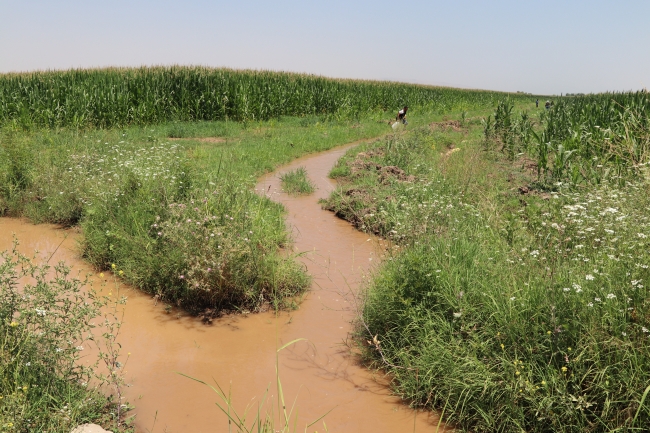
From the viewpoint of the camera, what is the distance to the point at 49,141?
11.3 metres

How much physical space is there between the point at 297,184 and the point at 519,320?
22.9ft

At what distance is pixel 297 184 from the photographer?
34.1 feet

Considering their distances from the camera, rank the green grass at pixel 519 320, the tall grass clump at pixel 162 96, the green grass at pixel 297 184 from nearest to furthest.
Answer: the green grass at pixel 519 320 < the green grass at pixel 297 184 < the tall grass clump at pixel 162 96

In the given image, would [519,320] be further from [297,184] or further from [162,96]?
[162,96]

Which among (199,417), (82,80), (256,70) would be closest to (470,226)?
(199,417)

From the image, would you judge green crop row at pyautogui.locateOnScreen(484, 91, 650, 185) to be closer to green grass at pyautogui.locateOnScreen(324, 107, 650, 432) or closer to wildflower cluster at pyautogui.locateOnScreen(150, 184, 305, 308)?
green grass at pyautogui.locateOnScreen(324, 107, 650, 432)

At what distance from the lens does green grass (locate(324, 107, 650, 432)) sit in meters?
3.43

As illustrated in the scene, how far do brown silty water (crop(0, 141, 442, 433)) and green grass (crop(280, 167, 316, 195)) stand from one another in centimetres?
339

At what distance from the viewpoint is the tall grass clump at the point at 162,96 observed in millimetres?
16344

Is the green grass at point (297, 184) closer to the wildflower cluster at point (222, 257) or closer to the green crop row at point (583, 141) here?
the wildflower cluster at point (222, 257)

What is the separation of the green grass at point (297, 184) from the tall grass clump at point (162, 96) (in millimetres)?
8083

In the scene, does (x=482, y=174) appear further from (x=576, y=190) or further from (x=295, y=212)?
(x=295, y=212)

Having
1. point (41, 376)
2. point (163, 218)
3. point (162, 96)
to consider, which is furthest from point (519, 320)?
point (162, 96)

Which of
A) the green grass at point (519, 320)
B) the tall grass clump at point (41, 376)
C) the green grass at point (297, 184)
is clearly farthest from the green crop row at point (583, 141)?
the tall grass clump at point (41, 376)
